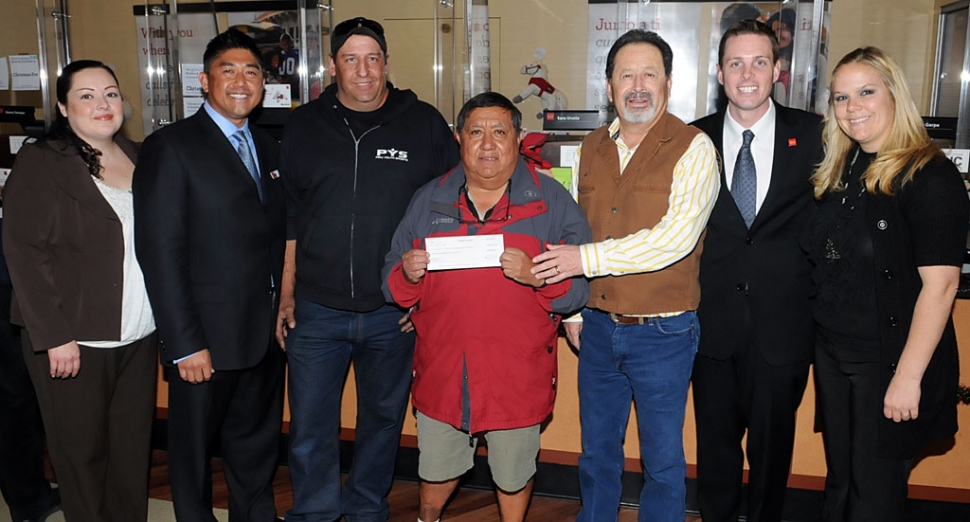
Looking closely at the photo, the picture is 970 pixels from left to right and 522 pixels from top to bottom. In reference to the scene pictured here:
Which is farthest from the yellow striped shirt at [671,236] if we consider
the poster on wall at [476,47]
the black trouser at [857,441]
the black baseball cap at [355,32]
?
the poster on wall at [476,47]

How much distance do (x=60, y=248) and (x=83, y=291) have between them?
0.52 ft

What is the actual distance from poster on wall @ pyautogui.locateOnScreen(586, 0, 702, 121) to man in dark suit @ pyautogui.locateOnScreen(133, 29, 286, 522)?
3404 mm

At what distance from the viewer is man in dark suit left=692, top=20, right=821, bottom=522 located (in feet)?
7.91

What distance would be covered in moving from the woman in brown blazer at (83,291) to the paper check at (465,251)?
42.0 inches

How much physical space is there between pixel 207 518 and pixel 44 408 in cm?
67

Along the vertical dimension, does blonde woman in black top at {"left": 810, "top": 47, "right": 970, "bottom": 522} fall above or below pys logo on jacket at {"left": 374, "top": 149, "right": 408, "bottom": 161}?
below

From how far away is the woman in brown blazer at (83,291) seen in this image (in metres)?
2.39

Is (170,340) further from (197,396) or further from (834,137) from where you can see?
(834,137)

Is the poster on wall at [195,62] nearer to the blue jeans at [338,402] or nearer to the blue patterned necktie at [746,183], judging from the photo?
the blue jeans at [338,402]

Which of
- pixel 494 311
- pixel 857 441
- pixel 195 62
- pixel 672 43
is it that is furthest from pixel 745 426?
pixel 672 43

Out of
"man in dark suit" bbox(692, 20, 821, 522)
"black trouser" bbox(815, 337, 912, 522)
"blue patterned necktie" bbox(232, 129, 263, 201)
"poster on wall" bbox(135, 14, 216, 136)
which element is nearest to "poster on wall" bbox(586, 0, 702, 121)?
"poster on wall" bbox(135, 14, 216, 136)

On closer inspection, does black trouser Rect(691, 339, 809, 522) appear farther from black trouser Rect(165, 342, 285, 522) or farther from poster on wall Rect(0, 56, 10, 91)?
poster on wall Rect(0, 56, 10, 91)

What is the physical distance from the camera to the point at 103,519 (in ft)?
8.50

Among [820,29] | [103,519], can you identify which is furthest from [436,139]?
[820,29]
